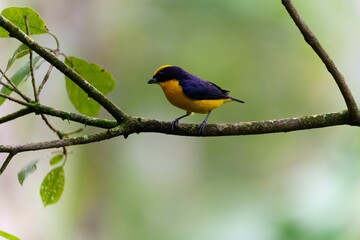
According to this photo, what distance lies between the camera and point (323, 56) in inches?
58.3

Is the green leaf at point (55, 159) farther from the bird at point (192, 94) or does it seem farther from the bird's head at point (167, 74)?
the bird's head at point (167, 74)

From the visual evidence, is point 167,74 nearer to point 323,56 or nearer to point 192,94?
point 192,94

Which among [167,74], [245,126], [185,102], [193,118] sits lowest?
[245,126]

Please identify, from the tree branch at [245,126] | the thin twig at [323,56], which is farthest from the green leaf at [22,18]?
the thin twig at [323,56]

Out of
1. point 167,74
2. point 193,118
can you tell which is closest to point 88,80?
point 167,74

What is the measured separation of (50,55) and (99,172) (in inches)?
183

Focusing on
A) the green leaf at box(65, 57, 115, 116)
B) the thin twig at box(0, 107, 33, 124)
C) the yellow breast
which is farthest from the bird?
the thin twig at box(0, 107, 33, 124)

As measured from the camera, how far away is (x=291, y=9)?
139 cm

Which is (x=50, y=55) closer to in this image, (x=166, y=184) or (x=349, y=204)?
(x=349, y=204)

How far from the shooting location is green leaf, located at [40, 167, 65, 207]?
172cm

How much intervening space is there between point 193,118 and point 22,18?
472cm

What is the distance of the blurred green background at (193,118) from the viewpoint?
5.30 meters

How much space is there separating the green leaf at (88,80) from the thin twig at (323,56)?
632mm

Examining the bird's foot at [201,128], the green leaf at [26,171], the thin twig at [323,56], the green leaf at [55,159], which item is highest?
the thin twig at [323,56]
